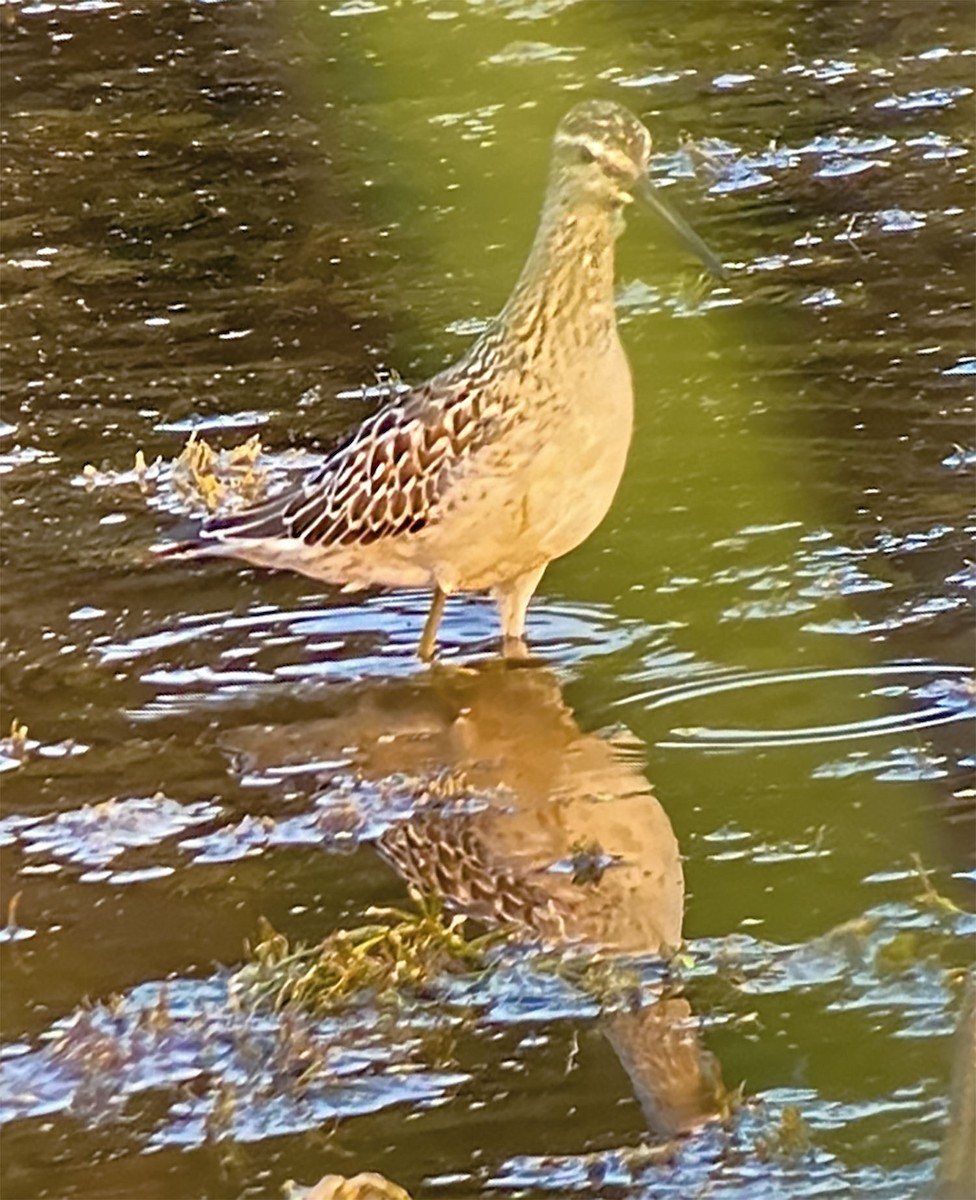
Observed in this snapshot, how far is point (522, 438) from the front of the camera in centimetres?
607

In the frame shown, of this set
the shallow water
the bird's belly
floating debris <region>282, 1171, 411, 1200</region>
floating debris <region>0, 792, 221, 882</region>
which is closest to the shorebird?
the bird's belly

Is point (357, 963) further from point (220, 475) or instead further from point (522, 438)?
point (220, 475)

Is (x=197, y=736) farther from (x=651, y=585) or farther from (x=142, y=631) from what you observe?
(x=651, y=585)

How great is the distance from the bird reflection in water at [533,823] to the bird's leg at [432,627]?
0.06 metres

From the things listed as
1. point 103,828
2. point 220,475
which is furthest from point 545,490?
point 220,475

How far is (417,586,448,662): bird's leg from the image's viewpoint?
20.7ft

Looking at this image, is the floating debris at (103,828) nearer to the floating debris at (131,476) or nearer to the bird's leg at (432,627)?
the bird's leg at (432,627)

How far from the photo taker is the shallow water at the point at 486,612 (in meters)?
4.30

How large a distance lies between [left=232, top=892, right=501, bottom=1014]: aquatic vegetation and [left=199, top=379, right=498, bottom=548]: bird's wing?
156cm

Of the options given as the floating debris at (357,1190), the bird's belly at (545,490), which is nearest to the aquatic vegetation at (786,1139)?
the floating debris at (357,1190)

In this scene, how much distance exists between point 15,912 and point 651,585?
2058 mm

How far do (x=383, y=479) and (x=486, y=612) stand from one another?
59 cm

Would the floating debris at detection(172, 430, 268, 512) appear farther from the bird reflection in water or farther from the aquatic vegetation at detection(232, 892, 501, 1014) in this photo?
the aquatic vegetation at detection(232, 892, 501, 1014)

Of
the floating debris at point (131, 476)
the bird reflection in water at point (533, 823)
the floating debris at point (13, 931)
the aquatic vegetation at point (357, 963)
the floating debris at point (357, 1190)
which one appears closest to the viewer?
the floating debris at point (357, 1190)
